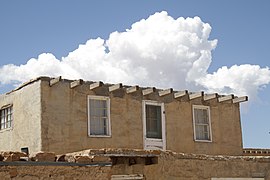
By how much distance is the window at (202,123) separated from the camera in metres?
21.9

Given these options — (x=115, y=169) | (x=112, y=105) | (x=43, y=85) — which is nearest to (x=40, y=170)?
(x=115, y=169)

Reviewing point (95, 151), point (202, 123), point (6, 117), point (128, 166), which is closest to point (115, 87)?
point (6, 117)

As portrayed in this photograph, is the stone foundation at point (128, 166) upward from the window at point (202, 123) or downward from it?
downward

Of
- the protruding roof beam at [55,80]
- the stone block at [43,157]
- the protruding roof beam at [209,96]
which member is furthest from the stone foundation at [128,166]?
the protruding roof beam at [55,80]

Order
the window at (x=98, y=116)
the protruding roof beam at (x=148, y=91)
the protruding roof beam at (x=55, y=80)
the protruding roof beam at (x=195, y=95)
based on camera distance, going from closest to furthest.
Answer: the protruding roof beam at (x=55, y=80) < the window at (x=98, y=116) < the protruding roof beam at (x=148, y=91) < the protruding roof beam at (x=195, y=95)

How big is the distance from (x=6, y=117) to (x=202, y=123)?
7.99 metres

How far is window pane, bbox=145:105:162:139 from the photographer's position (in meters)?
20.5

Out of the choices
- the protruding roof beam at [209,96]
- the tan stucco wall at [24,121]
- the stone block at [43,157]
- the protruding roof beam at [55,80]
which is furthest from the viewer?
the protruding roof beam at [209,96]

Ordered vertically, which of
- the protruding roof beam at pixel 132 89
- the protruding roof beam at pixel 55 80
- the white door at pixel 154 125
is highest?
the protruding roof beam at pixel 55 80

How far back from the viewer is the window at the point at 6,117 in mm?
20062

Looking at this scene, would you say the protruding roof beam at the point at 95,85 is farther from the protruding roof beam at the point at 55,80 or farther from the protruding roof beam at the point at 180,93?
the protruding roof beam at the point at 180,93

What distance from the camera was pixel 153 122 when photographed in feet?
67.9

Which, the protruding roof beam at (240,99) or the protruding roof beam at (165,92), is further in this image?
the protruding roof beam at (240,99)

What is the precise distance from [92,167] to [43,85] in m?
6.98
